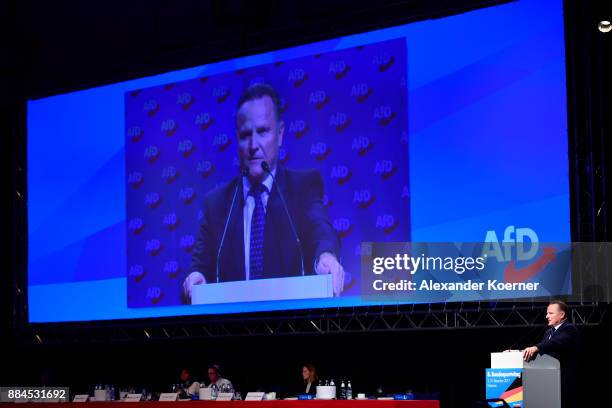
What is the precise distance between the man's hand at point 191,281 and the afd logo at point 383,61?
278cm

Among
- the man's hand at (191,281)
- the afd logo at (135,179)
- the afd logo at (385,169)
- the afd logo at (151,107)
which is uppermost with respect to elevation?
the afd logo at (151,107)

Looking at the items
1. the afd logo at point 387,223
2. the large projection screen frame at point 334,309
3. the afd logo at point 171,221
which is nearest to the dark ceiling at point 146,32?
the large projection screen frame at point 334,309

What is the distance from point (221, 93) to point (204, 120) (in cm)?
33

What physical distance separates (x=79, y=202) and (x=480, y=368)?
4.86 meters

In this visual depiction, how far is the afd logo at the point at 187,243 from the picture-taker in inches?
377

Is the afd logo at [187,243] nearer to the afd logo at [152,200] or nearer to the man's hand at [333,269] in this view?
the afd logo at [152,200]

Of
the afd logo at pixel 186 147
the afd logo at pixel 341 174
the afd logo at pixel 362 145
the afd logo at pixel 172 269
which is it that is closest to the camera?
the afd logo at pixel 362 145

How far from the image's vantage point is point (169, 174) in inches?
385

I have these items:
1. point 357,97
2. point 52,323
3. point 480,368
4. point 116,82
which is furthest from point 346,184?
point 52,323

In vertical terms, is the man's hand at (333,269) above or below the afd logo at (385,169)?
below

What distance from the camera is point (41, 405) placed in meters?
7.50

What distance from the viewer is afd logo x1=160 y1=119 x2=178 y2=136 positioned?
9812 millimetres

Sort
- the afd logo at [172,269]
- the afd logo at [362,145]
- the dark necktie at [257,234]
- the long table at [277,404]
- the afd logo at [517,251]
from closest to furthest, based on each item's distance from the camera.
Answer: the long table at [277,404]
the afd logo at [517,251]
the afd logo at [362,145]
the dark necktie at [257,234]
the afd logo at [172,269]

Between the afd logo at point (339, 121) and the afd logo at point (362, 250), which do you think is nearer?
the afd logo at point (362, 250)
